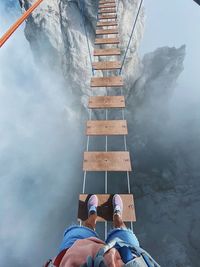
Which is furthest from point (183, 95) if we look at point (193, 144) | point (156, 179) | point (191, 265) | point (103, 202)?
point (103, 202)

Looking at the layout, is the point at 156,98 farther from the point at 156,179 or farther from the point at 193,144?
the point at 156,179

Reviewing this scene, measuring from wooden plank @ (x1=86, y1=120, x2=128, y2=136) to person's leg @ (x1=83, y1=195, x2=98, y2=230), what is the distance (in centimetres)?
123

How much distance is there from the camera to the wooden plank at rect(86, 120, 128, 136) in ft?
11.8

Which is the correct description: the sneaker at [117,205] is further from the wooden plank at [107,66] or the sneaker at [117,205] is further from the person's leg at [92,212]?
the wooden plank at [107,66]

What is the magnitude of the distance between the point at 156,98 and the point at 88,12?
26.0ft

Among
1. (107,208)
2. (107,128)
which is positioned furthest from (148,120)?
(107,208)

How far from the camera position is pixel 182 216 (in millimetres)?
11148

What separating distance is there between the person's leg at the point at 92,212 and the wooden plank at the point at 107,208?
3.8 inches

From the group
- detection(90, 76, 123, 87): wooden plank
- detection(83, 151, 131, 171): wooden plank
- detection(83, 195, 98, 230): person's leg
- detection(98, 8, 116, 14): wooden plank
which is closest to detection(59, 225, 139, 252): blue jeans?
detection(83, 195, 98, 230): person's leg

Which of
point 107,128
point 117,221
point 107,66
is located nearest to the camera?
point 117,221

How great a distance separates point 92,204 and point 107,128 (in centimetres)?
145

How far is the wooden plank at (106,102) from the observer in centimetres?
412

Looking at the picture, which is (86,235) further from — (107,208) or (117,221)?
(107,208)

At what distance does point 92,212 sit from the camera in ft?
8.51
